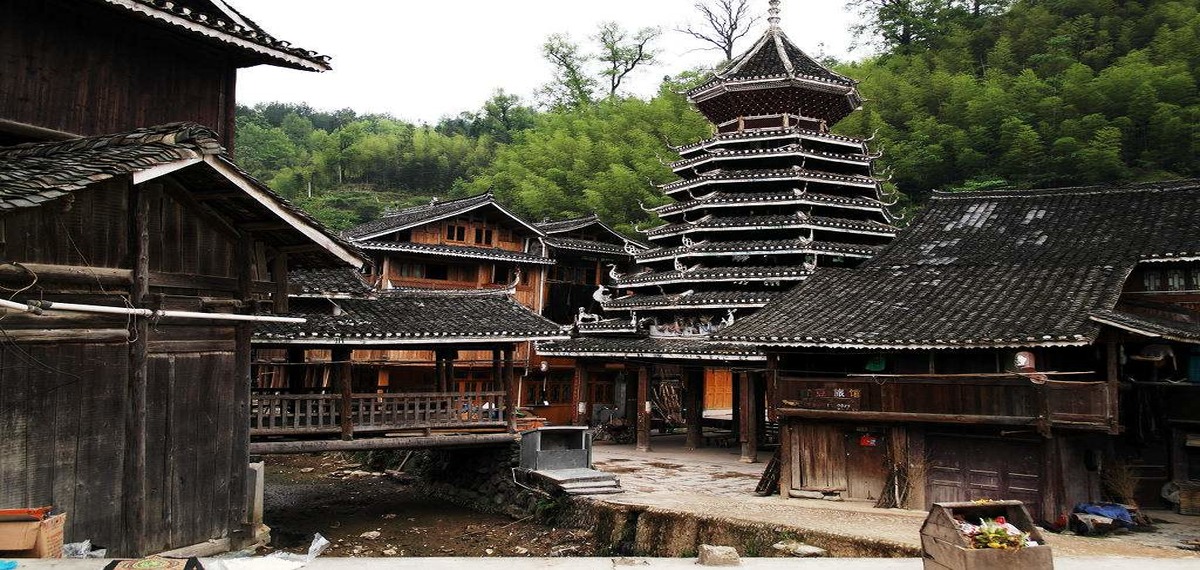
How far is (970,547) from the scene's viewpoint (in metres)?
8.91

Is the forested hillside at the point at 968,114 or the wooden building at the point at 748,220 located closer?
the wooden building at the point at 748,220

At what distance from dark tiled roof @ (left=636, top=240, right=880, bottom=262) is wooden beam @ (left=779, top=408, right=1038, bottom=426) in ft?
27.3

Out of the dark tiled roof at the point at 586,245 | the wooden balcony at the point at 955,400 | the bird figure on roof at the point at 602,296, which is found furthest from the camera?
the dark tiled roof at the point at 586,245

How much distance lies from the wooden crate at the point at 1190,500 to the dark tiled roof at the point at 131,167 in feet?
59.9

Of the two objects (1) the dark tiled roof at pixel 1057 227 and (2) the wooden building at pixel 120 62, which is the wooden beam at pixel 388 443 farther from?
(1) the dark tiled roof at pixel 1057 227

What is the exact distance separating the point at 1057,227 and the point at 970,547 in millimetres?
16076

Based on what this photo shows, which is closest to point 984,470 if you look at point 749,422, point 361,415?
point 749,422

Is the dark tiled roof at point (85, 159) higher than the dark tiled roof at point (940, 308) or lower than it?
higher

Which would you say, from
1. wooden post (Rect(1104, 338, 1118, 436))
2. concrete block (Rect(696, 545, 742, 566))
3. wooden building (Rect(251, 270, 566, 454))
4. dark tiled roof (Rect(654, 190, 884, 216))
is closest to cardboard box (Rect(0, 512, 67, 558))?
concrete block (Rect(696, 545, 742, 566))

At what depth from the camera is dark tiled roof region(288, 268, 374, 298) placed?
18125 millimetres

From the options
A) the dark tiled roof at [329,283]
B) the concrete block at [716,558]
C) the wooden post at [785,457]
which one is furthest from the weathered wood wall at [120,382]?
the wooden post at [785,457]

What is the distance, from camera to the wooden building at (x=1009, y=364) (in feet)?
54.4

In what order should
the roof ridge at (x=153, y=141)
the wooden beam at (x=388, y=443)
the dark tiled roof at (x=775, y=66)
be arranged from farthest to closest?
the dark tiled roof at (x=775, y=66) → the wooden beam at (x=388, y=443) → the roof ridge at (x=153, y=141)

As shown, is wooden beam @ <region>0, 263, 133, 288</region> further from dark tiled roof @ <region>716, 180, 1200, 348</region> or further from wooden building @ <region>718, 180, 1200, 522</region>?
dark tiled roof @ <region>716, 180, 1200, 348</region>
